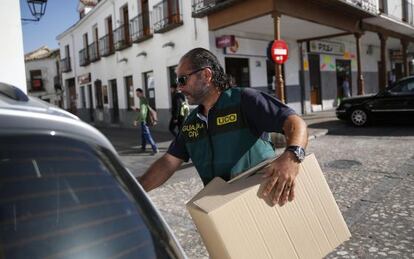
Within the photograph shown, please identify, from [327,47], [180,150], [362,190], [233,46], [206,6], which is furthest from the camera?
[327,47]

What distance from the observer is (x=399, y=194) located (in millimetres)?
5457

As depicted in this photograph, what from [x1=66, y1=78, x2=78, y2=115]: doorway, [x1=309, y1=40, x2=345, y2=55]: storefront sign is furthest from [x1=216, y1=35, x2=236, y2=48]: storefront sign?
[x1=66, y1=78, x2=78, y2=115]: doorway

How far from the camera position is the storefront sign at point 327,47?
759 inches

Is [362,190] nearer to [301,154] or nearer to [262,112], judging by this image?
[262,112]

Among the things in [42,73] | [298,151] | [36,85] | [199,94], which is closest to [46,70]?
[42,73]

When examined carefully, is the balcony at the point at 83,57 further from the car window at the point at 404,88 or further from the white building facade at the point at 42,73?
the car window at the point at 404,88

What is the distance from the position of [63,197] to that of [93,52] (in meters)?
24.2

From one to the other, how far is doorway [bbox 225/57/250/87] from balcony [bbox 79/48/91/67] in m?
12.3

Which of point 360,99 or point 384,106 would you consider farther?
point 360,99

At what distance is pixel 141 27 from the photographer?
59.5 ft

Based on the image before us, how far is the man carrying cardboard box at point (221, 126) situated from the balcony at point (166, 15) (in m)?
13.0

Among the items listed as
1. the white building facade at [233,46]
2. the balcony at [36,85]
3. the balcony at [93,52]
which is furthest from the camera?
the balcony at [36,85]

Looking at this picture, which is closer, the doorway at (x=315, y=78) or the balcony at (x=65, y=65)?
the doorway at (x=315, y=78)

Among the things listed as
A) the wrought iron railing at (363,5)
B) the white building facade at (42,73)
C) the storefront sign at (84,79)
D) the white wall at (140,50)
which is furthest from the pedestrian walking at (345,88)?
the white building facade at (42,73)
